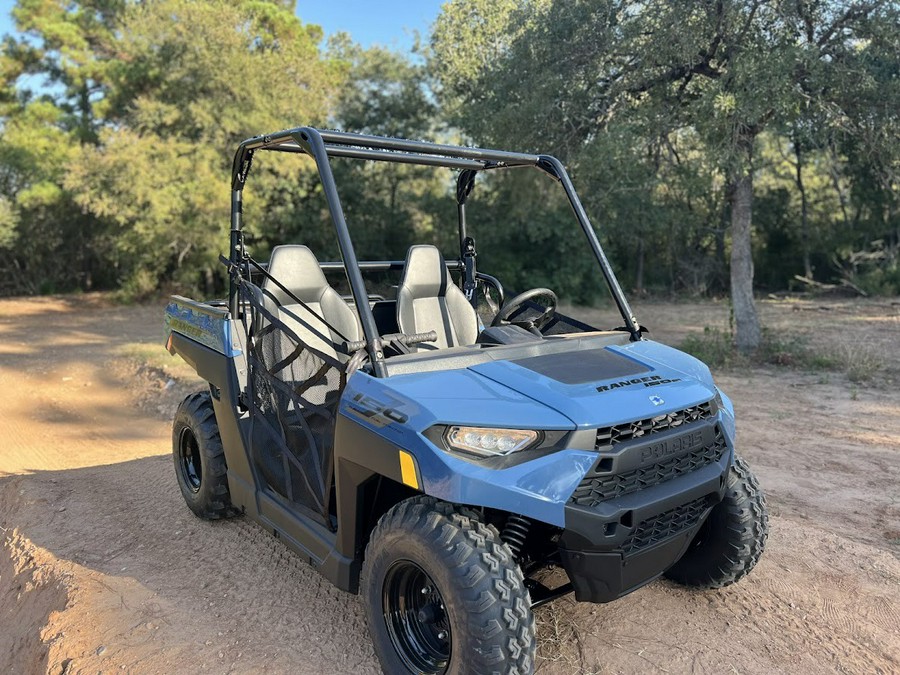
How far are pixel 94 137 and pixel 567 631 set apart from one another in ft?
61.4

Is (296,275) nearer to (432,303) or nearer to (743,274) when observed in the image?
(432,303)

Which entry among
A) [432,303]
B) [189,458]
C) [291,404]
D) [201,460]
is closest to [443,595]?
[291,404]

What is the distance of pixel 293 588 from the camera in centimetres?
321

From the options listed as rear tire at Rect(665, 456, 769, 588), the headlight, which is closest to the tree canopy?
rear tire at Rect(665, 456, 769, 588)

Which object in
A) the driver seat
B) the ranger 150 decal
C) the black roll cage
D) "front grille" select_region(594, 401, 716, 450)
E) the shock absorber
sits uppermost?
the black roll cage

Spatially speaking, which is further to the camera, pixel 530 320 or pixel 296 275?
pixel 296 275

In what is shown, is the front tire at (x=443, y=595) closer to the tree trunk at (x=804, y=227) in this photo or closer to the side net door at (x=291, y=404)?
the side net door at (x=291, y=404)

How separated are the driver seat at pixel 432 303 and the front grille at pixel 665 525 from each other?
166cm

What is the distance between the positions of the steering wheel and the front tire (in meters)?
1.29

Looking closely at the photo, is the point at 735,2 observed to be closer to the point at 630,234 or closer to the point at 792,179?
the point at 630,234

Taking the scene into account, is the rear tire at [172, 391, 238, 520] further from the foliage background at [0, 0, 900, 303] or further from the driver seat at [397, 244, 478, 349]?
the foliage background at [0, 0, 900, 303]

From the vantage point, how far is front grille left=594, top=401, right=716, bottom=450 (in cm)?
225

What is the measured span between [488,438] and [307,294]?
Result: 191 centimetres

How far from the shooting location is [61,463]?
543 cm
